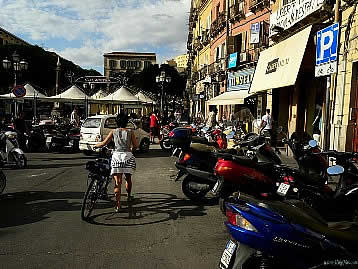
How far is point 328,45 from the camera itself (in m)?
6.86

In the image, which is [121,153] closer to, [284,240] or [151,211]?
[151,211]

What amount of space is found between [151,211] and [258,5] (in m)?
17.7

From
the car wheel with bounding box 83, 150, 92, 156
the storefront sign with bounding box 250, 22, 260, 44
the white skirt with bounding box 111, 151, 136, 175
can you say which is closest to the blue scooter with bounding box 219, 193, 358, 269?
the white skirt with bounding box 111, 151, 136, 175

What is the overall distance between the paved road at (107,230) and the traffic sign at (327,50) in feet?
10.9

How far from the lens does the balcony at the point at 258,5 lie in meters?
20.1

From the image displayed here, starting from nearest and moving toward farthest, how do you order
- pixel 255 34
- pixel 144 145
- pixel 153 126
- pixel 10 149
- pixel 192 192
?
pixel 192 192 → pixel 10 149 → pixel 144 145 → pixel 255 34 → pixel 153 126

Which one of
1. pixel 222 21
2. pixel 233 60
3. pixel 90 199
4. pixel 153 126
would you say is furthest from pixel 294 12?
pixel 222 21

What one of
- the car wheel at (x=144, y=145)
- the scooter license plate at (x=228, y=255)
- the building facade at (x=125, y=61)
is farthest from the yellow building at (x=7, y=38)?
the scooter license plate at (x=228, y=255)

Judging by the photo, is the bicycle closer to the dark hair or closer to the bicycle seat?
the dark hair

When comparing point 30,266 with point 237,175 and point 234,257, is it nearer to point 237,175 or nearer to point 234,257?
point 234,257

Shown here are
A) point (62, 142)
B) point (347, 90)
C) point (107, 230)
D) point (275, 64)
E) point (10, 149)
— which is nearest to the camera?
point (107, 230)

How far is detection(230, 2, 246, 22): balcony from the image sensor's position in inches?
948

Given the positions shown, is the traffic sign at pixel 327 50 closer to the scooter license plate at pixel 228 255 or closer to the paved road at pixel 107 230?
the paved road at pixel 107 230

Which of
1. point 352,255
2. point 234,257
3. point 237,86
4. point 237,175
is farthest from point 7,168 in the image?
point 237,86
